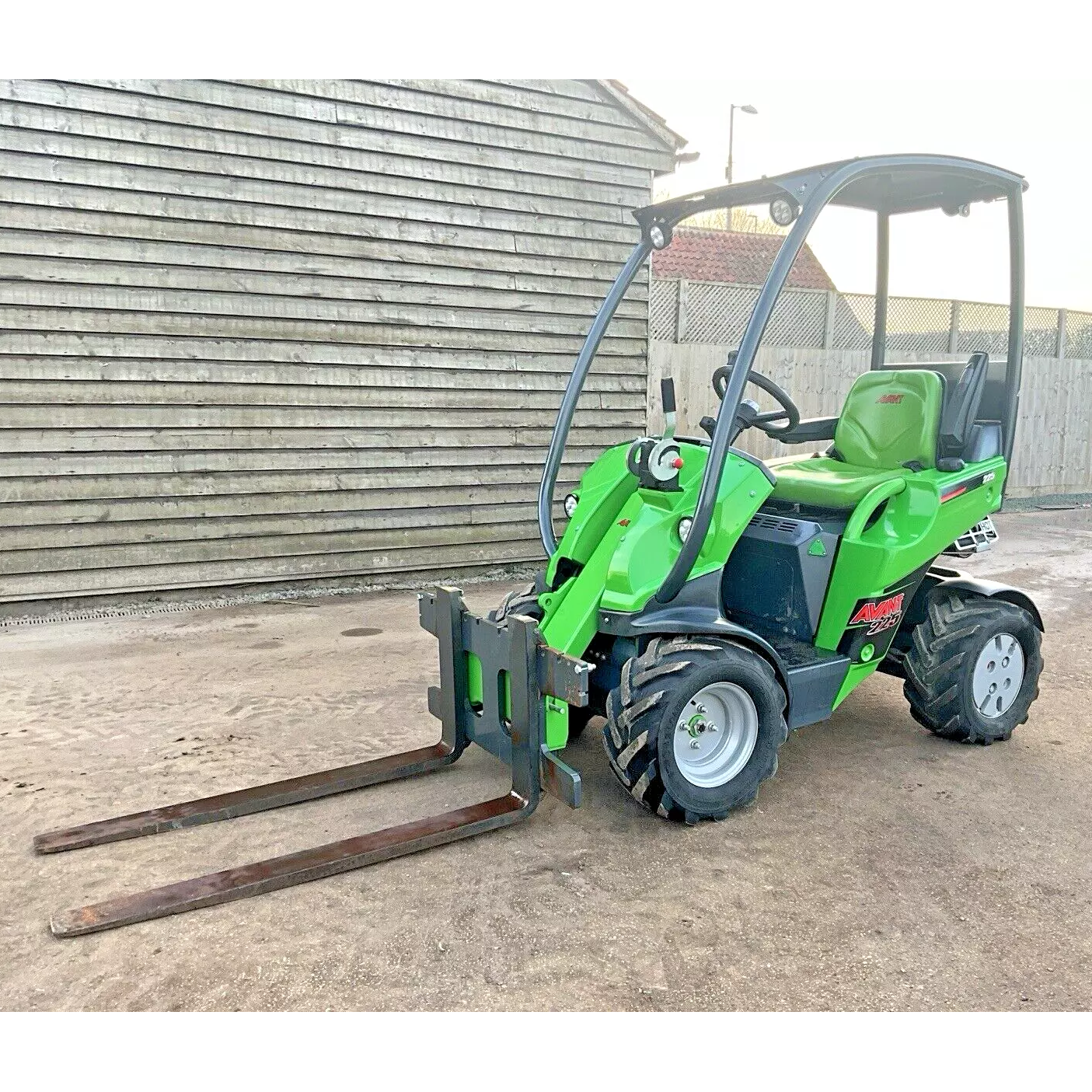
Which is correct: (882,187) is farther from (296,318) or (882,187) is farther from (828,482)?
(296,318)

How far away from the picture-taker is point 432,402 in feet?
26.3

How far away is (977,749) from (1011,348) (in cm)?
184

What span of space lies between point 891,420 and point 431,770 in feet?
8.72

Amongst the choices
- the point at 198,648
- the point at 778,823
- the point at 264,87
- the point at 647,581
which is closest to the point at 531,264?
the point at 264,87

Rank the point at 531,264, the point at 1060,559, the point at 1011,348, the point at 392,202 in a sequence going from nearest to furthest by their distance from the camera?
the point at 1011,348, the point at 392,202, the point at 531,264, the point at 1060,559

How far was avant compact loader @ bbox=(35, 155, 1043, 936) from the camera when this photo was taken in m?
3.48

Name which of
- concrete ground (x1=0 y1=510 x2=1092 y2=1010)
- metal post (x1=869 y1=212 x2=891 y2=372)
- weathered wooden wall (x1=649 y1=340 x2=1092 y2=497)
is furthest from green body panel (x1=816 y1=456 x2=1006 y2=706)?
weathered wooden wall (x1=649 y1=340 x2=1092 y2=497)

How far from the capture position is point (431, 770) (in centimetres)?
409

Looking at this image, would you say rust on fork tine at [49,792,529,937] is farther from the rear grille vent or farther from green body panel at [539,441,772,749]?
the rear grille vent

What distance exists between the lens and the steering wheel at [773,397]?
154 inches

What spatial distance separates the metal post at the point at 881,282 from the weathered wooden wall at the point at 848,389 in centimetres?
390

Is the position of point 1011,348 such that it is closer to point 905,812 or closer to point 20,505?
point 905,812

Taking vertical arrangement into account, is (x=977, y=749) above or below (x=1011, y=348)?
below

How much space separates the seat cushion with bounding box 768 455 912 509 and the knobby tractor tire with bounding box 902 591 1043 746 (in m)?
0.70
